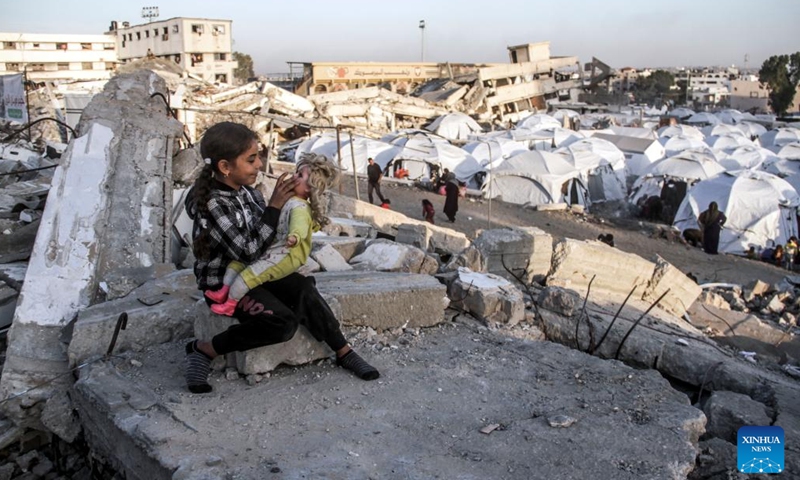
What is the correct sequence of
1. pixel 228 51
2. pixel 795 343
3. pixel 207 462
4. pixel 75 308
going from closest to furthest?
pixel 207 462 → pixel 75 308 → pixel 795 343 → pixel 228 51

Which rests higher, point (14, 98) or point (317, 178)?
point (14, 98)

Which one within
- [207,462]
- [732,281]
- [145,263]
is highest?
[145,263]

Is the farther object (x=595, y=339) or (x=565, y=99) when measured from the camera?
(x=565, y=99)

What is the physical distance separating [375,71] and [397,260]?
35.0 m

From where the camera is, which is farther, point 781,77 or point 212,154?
point 781,77

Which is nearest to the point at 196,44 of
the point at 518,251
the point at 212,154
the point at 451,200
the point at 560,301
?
the point at 451,200

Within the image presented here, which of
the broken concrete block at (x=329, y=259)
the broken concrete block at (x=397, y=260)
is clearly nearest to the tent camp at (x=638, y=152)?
the broken concrete block at (x=397, y=260)

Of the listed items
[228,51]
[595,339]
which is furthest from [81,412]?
[228,51]

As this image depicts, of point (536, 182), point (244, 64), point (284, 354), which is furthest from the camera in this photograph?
point (244, 64)

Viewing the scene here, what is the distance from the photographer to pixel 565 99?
4609cm

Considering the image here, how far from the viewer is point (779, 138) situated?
3350 cm

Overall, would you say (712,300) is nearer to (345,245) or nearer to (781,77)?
(345,245)

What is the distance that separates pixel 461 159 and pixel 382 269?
17.2 metres

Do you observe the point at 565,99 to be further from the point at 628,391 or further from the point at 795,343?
the point at 628,391
